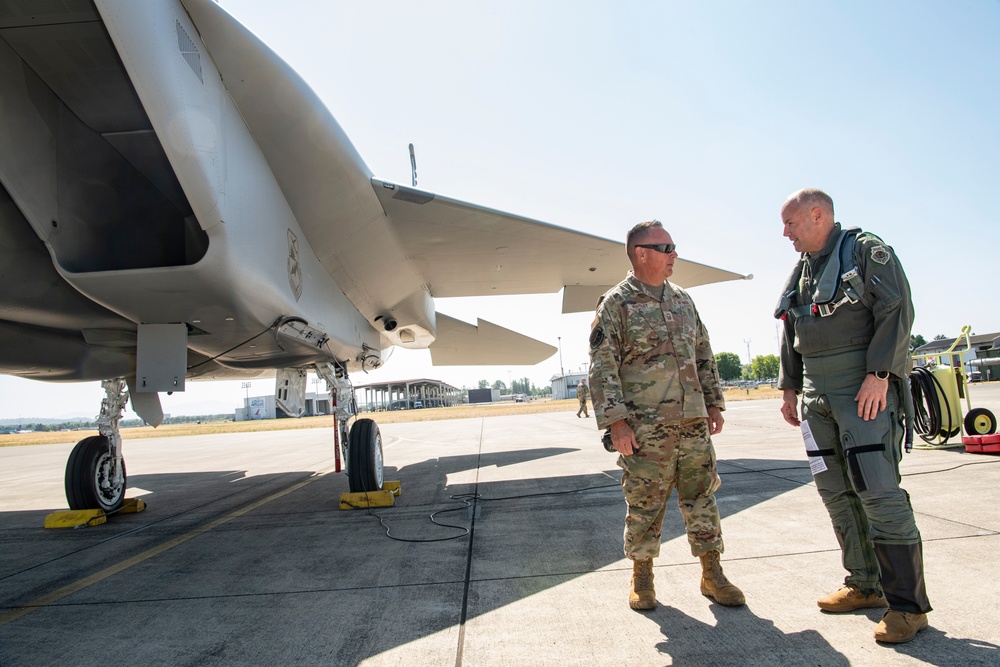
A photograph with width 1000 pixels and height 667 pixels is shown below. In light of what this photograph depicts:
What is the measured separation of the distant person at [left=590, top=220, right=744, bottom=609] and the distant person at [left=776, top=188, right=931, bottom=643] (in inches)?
20.0

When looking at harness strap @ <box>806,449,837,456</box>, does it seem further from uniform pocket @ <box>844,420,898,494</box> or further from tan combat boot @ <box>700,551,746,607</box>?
tan combat boot @ <box>700,551,746,607</box>

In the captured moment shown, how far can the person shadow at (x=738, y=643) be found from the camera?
223 cm

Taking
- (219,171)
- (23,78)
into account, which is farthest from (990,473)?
(23,78)

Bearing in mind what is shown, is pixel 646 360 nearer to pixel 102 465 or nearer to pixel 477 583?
pixel 477 583

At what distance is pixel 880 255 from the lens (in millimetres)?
2580

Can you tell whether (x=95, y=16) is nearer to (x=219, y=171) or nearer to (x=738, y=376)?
(x=219, y=171)

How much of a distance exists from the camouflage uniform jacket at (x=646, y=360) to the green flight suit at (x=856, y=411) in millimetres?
518

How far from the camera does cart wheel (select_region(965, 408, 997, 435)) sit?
789 cm

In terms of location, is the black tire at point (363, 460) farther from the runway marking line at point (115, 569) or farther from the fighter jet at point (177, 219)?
the runway marking line at point (115, 569)

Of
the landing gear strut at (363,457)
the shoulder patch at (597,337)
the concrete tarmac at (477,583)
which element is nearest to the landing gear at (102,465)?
the concrete tarmac at (477,583)

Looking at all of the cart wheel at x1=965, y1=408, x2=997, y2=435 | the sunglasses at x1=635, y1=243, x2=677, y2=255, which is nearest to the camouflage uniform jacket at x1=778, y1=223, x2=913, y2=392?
the sunglasses at x1=635, y1=243, x2=677, y2=255

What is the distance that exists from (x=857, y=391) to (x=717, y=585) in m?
1.16

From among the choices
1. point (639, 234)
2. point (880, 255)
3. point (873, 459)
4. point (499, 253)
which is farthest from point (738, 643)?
point (499, 253)

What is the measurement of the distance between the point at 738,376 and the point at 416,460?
448 feet
